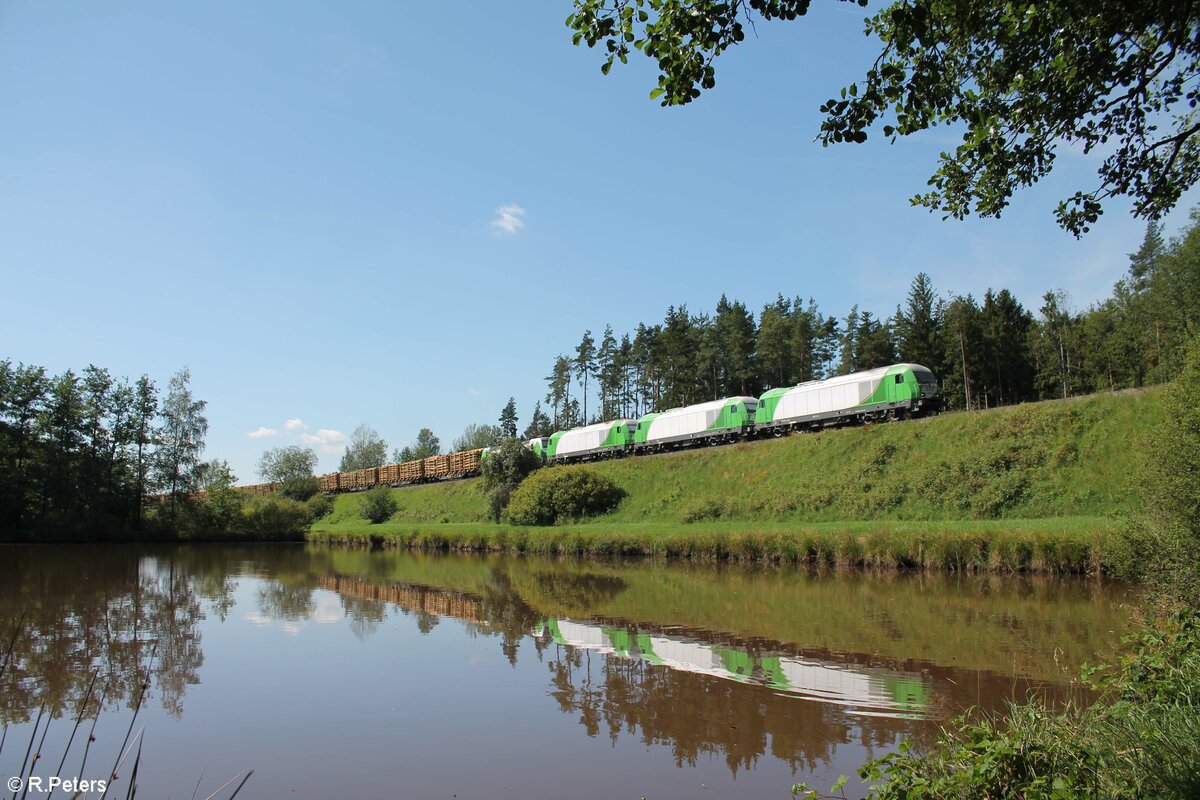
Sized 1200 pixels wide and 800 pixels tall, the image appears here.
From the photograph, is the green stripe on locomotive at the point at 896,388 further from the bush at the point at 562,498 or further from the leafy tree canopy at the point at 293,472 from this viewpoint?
the leafy tree canopy at the point at 293,472

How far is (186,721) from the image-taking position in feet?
27.2

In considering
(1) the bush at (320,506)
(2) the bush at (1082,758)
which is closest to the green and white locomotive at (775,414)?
(1) the bush at (320,506)

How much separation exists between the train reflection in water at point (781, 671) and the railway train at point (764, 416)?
25711mm

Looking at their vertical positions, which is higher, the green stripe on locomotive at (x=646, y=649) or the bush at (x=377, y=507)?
the bush at (x=377, y=507)

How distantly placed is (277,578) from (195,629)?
37.6ft

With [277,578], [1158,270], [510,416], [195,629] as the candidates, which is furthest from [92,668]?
[510,416]

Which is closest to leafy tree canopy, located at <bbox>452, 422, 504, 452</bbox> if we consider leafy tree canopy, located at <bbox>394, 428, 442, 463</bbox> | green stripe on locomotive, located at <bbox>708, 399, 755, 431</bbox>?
leafy tree canopy, located at <bbox>394, 428, 442, 463</bbox>

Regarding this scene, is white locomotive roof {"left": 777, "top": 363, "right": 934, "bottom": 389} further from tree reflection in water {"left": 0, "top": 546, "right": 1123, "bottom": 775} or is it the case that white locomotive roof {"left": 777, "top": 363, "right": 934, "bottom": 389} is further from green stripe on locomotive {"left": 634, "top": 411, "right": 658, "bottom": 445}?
tree reflection in water {"left": 0, "top": 546, "right": 1123, "bottom": 775}

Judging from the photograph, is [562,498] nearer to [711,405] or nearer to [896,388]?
[711,405]

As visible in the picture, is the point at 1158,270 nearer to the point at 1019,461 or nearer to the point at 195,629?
the point at 1019,461

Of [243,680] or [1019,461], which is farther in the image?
[1019,461]

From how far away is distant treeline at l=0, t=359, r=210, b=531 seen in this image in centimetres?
4244

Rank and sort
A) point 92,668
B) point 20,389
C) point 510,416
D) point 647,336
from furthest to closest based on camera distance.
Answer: point 510,416, point 647,336, point 20,389, point 92,668

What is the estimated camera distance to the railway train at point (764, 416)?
112 feet
